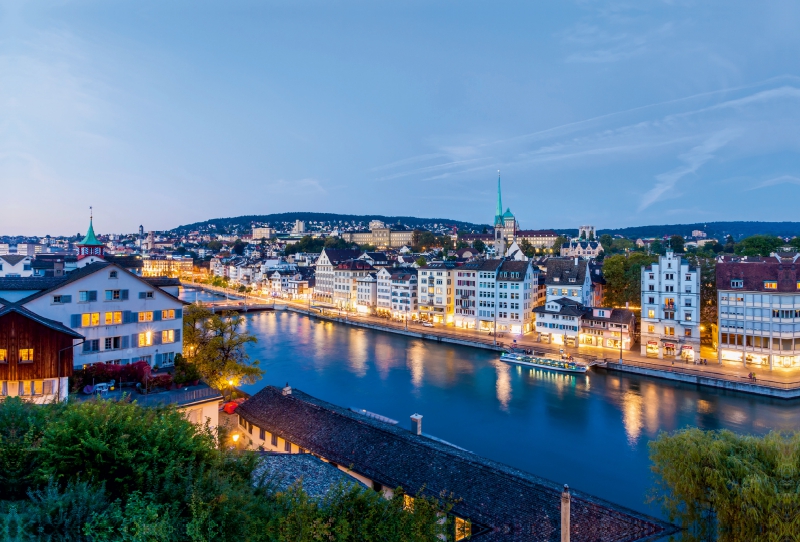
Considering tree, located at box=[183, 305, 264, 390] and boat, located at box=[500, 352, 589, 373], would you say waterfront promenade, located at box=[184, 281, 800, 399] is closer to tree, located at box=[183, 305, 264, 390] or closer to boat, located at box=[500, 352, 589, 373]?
boat, located at box=[500, 352, 589, 373]

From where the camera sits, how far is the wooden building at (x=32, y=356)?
13688mm

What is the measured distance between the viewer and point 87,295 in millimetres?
18859

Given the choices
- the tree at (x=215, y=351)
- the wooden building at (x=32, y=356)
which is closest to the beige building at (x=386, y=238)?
the tree at (x=215, y=351)

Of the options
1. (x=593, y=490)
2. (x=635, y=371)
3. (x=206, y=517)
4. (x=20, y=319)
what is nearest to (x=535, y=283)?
(x=635, y=371)

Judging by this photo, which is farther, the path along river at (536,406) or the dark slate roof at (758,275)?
the dark slate roof at (758,275)

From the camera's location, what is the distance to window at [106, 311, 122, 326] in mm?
Answer: 19256

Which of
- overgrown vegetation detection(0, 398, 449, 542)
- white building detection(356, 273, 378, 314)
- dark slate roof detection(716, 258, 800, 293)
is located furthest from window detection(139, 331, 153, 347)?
white building detection(356, 273, 378, 314)

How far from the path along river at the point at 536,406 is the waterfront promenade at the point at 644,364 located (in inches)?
31.1

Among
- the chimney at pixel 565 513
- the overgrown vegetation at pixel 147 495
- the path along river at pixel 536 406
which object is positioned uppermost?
the overgrown vegetation at pixel 147 495

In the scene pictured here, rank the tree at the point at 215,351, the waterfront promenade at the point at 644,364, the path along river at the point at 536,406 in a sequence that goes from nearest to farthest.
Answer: the path along river at the point at 536,406 < the tree at the point at 215,351 < the waterfront promenade at the point at 644,364

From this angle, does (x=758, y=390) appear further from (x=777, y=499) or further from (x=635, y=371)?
(x=777, y=499)

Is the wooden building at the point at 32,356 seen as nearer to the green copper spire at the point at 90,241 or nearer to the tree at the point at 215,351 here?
the tree at the point at 215,351

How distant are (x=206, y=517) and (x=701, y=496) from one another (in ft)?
36.5

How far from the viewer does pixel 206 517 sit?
20.9 feet
